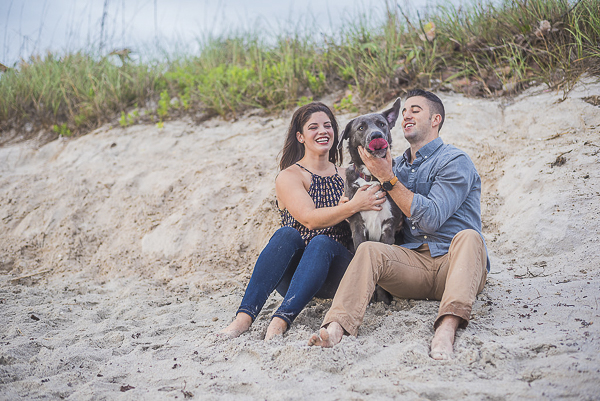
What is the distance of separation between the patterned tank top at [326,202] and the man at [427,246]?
43 cm

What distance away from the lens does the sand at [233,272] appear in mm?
1996

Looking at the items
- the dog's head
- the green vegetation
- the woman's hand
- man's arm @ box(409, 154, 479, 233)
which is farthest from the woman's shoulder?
the green vegetation

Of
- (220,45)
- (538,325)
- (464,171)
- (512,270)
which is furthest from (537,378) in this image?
(220,45)

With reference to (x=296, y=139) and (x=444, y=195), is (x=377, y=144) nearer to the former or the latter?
(x=444, y=195)

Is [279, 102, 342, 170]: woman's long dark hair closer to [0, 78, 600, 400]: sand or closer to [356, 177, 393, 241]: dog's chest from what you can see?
[356, 177, 393, 241]: dog's chest

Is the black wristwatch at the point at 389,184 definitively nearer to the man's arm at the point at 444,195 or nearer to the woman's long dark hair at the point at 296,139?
the man's arm at the point at 444,195

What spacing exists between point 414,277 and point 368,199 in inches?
21.7

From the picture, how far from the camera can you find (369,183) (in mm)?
2969

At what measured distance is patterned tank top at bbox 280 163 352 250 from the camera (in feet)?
10.5

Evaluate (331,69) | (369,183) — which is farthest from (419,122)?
(331,69)

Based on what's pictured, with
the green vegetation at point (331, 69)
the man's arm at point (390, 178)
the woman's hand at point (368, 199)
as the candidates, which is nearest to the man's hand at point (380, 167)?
the man's arm at point (390, 178)

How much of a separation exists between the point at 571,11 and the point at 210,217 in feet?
15.0

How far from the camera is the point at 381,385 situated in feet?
6.15

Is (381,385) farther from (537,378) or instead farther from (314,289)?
(314,289)
